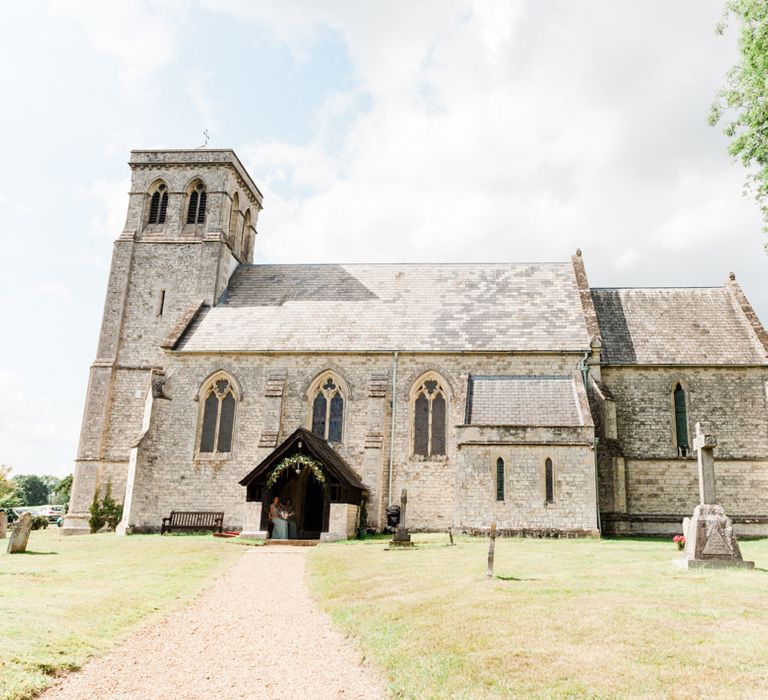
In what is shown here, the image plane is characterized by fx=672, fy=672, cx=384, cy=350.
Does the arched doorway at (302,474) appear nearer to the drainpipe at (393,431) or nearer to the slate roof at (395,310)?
the drainpipe at (393,431)

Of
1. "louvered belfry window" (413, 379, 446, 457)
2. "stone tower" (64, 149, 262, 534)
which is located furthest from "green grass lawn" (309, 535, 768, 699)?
"stone tower" (64, 149, 262, 534)

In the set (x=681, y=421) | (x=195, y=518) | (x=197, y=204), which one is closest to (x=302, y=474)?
(x=195, y=518)

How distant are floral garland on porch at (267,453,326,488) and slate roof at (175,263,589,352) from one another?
229 inches

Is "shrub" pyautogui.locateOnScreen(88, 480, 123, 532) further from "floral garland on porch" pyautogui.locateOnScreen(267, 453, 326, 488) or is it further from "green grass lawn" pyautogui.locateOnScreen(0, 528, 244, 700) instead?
"floral garland on porch" pyautogui.locateOnScreen(267, 453, 326, 488)

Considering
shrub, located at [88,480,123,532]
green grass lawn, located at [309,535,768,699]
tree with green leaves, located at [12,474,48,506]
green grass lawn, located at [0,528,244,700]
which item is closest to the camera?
green grass lawn, located at [309,535,768,699]

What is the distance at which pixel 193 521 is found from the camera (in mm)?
26844

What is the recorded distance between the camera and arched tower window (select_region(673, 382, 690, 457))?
26.9 meters

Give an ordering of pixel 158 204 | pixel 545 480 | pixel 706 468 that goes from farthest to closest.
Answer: pixel 158 204 < pixel 545 480 < pixel 706 468

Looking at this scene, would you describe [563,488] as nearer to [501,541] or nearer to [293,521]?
[501,541]

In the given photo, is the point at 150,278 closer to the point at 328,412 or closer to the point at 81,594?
the point at 328,412

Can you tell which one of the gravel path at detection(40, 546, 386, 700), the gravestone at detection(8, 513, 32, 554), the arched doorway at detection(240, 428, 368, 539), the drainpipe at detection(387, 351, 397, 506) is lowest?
the gravel path at detection(40, 546, 386, 700)

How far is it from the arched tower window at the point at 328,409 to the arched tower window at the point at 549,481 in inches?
337

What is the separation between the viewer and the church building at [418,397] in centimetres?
2420

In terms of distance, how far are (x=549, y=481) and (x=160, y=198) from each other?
24279 millimetres
